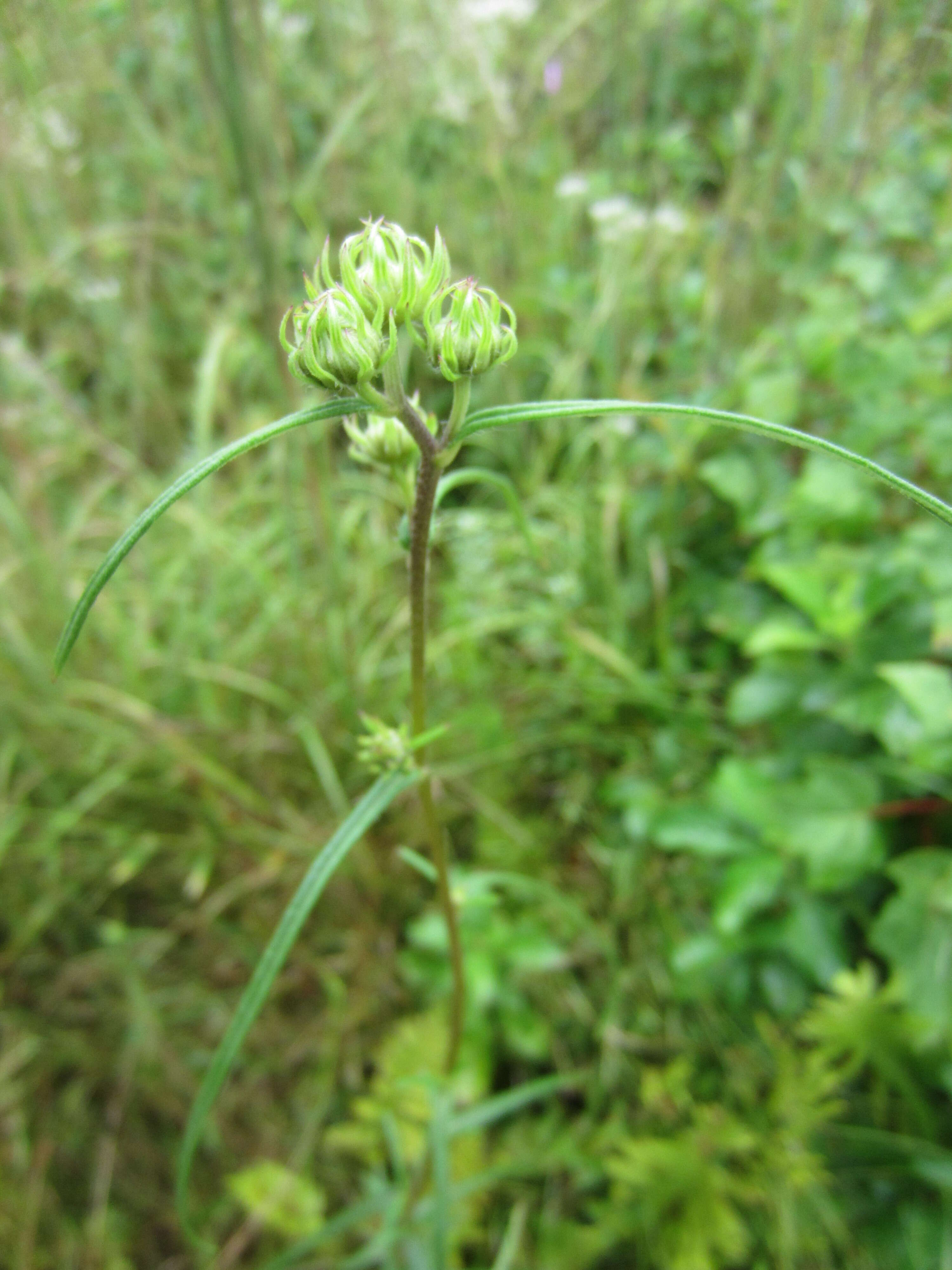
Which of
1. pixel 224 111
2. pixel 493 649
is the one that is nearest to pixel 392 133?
pixel 224 111

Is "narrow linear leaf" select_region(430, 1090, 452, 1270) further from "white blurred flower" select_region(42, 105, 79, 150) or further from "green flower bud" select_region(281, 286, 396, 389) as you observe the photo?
"white blurred flower" select_region(42, 105, 79, 150)

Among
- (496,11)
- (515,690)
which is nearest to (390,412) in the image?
(515,690)

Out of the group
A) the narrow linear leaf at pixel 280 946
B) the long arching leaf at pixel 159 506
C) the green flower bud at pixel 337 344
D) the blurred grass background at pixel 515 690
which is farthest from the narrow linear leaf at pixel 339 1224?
the green flower bud at pixel 337 344

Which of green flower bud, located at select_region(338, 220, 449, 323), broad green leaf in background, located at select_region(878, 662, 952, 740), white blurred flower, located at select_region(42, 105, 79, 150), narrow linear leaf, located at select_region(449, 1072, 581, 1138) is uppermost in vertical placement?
white blurred flower, located at select_region(42, 105, 79, 150)

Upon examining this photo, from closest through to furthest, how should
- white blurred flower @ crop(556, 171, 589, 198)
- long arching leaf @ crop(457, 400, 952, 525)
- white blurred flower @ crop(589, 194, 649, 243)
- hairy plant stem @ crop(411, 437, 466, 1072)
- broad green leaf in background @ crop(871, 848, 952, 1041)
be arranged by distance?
long arching leaf @ crop(457, 400, 952, 525) → hairy plant stem @ crop(411, 437, 466, 1072) → broad green leaf in background @ crop(871, 848, 952, 1041) → white blurred flower @ crop(589, 194, 649, 243) → white blurred flower @ crop(556, 171, 589, 198)

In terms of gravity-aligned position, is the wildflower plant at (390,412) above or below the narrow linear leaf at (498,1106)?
above

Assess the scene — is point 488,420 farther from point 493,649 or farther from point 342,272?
point 493,649

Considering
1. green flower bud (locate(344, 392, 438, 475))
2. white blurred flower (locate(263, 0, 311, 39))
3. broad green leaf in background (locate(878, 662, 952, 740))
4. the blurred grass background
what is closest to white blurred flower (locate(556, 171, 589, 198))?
the blurred grass background

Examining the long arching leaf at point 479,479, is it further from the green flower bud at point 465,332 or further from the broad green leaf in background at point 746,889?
the broad green leaf in background at point 746,889

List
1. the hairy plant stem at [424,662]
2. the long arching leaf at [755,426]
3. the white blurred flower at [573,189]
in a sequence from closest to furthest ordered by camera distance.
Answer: the long arching leaf at [755,426] < the hairy plant stem at [424,662] < the white blurred flower at [573,189]
